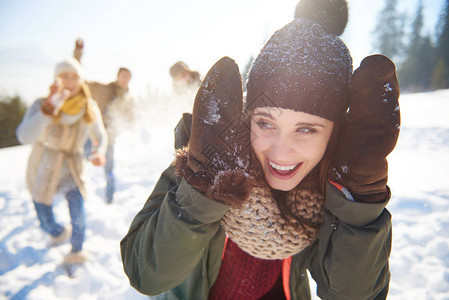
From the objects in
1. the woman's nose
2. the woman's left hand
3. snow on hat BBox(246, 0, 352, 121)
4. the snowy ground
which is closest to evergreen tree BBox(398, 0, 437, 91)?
the snowy ground

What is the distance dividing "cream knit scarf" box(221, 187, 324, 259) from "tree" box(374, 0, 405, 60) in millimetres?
28638

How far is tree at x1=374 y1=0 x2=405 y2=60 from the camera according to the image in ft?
74.2

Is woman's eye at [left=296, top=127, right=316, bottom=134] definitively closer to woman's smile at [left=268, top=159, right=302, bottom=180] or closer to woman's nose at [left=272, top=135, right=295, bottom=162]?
woman's nose at [left=272, top=135, right=295, bottom=162]

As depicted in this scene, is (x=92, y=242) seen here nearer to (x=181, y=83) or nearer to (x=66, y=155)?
(x=66, y=155)

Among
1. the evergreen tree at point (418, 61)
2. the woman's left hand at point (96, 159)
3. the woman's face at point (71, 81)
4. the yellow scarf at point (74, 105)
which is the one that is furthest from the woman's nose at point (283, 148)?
the evergreen tree at point (418, 61)

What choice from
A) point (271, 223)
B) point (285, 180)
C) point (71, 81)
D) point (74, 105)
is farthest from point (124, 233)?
point (285, 180)

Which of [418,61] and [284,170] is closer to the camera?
[284,170]

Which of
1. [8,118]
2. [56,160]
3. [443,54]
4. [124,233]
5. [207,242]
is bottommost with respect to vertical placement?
[8,118]

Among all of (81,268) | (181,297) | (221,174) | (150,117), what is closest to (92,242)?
(81,268)

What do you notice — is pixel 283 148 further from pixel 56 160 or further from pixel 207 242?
pixel 56 160

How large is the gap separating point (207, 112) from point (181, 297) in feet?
4.15

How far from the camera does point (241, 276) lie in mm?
1381

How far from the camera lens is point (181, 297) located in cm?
144

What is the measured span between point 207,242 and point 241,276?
490mm
